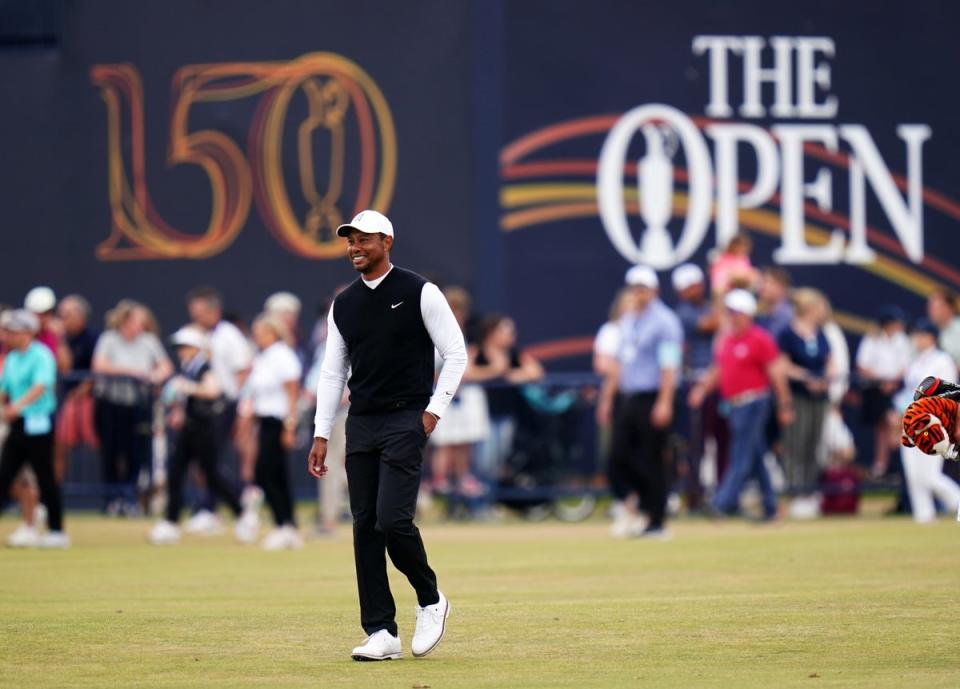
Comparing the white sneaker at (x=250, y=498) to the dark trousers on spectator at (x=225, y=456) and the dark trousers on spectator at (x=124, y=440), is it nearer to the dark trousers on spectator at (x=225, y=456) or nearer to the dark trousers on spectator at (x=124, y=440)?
the dark trousers on spectator at (x=225, y=456)

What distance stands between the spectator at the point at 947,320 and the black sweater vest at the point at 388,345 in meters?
11.3

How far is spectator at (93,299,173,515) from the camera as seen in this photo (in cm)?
2181

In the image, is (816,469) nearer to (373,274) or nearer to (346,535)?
(346,535)

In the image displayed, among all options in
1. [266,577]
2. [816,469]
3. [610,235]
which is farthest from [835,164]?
[266,577]

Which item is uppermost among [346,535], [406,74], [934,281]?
[406,74]

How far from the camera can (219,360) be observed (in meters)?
20.8

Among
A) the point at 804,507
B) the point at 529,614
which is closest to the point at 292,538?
the point at 804,507

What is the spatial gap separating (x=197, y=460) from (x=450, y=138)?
21.4 feet

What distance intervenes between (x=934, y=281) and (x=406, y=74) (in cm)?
698

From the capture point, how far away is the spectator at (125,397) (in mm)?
21812

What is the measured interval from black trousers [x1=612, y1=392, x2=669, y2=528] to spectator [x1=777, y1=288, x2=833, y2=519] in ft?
10.5

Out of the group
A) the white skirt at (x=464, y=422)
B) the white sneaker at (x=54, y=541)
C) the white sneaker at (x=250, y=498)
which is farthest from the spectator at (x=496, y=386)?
the white sneaker at (x=54, y=541)

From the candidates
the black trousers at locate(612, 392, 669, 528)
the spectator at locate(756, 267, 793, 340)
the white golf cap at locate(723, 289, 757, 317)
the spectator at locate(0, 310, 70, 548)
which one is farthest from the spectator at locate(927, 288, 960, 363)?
the spectator at locate(0, 310, 70, 548)

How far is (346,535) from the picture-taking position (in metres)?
19.5
